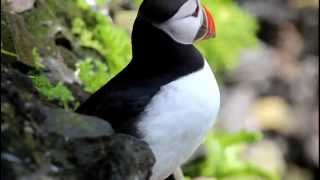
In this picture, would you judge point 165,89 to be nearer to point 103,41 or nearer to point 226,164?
point 103,41

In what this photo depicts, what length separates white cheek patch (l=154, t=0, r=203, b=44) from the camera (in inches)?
71.6

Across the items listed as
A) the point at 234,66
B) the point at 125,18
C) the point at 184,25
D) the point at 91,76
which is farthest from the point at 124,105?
the point at 234,66

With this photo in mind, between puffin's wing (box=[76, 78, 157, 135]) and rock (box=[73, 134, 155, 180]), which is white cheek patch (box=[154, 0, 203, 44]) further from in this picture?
rock (box=[73, 134, 155, 180])

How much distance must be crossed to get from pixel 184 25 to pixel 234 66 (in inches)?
117

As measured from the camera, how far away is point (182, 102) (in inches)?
71.2

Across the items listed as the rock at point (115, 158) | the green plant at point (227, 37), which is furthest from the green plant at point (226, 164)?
the rock at point (115, 158)

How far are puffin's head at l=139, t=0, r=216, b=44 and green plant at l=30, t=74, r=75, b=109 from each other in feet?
1.38

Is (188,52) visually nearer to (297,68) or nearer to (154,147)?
(154,147)

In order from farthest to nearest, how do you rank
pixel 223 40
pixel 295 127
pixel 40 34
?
pixel 295 127, pixel 223 40, pixel 40 34

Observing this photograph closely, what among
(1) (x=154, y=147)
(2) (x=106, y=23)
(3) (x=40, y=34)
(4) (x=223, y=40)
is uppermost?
(1) (x=154, y=147)

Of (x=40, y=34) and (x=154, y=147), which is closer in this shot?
(x=154, y=147)

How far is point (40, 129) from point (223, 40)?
2.97 meters

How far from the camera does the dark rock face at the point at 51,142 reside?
1459 mm

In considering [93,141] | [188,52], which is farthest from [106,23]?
[93,141]
